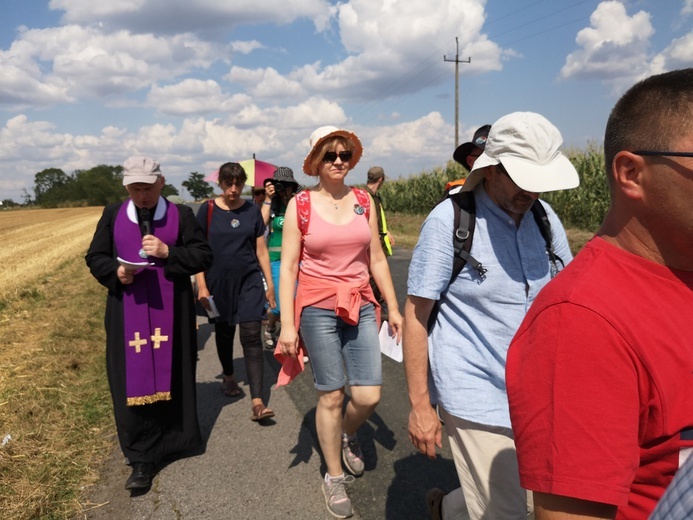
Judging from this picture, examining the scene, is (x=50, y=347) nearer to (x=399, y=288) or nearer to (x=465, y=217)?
(x=399, y=288)

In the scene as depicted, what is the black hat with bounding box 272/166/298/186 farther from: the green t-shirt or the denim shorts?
Result: the denim shorts

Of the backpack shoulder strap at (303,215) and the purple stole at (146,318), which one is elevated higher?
the backpack shoulder strap at (303,215)

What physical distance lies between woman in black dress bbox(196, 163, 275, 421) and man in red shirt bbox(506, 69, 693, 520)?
147 inches

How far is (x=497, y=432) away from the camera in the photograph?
2.05m

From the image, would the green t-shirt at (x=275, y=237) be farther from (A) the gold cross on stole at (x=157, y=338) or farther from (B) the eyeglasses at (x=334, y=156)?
(B) the eyeglasses at (x=334, y=156)

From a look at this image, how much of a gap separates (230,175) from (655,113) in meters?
4.03

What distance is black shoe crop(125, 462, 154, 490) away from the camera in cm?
332

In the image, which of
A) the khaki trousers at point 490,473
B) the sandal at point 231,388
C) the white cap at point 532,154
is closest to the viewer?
the white cap at point 532,154

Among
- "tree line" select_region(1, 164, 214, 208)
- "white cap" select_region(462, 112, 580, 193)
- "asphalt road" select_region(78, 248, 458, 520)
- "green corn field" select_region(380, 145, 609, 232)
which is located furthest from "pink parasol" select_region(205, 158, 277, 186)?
"tree line" select_region(1, 164, 214, 208)

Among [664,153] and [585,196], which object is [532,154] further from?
[585,196]

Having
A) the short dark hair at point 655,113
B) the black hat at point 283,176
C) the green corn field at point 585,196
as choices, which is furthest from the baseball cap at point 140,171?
the green corn field at point 585,196

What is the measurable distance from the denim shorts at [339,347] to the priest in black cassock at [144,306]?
1.05 metres

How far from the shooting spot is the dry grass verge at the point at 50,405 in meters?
3.25

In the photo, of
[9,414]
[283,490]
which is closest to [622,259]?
[283,490]
